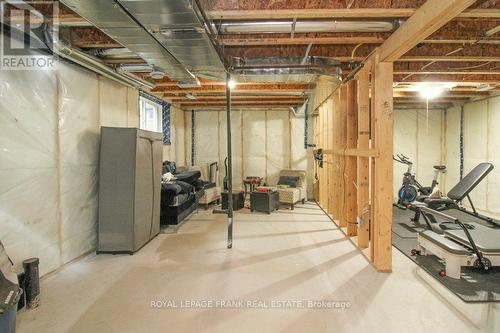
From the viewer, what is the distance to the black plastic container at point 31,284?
2215 millimetres

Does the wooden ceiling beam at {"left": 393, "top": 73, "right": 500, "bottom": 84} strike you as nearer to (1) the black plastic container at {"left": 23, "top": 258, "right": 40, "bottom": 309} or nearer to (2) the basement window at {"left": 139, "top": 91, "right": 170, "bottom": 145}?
(2) the basement window at {"left": 139, "top": 91, "right": 170, "bottom": 145}

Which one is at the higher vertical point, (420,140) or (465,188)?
(420,140)

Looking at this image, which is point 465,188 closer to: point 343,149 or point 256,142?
point 343,149

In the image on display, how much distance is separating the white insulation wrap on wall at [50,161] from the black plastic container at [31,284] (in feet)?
0.66

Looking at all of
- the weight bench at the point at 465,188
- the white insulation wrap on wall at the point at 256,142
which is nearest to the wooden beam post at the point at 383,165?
the weight bench at the point at 465,188

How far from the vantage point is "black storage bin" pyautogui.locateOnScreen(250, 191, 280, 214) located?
5.57 meters

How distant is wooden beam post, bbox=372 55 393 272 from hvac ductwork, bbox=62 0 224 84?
168 cm

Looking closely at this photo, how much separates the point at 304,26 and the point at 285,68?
3.16 ft

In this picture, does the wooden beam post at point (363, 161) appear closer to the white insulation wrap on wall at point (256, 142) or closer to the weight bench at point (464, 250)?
the weight bench at point (464, 250)

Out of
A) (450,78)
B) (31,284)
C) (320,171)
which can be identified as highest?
(450,78)

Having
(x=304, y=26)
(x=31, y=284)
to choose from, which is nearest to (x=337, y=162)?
(x=304, y=26)

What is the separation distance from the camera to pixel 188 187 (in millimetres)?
5020

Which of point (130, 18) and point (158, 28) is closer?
point (130, 18)

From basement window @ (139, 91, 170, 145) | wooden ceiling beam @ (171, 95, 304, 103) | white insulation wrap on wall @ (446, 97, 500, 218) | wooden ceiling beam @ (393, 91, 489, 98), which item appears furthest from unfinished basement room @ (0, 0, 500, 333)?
white insulation wrap on wall @ (446, 97, 500, 218)
